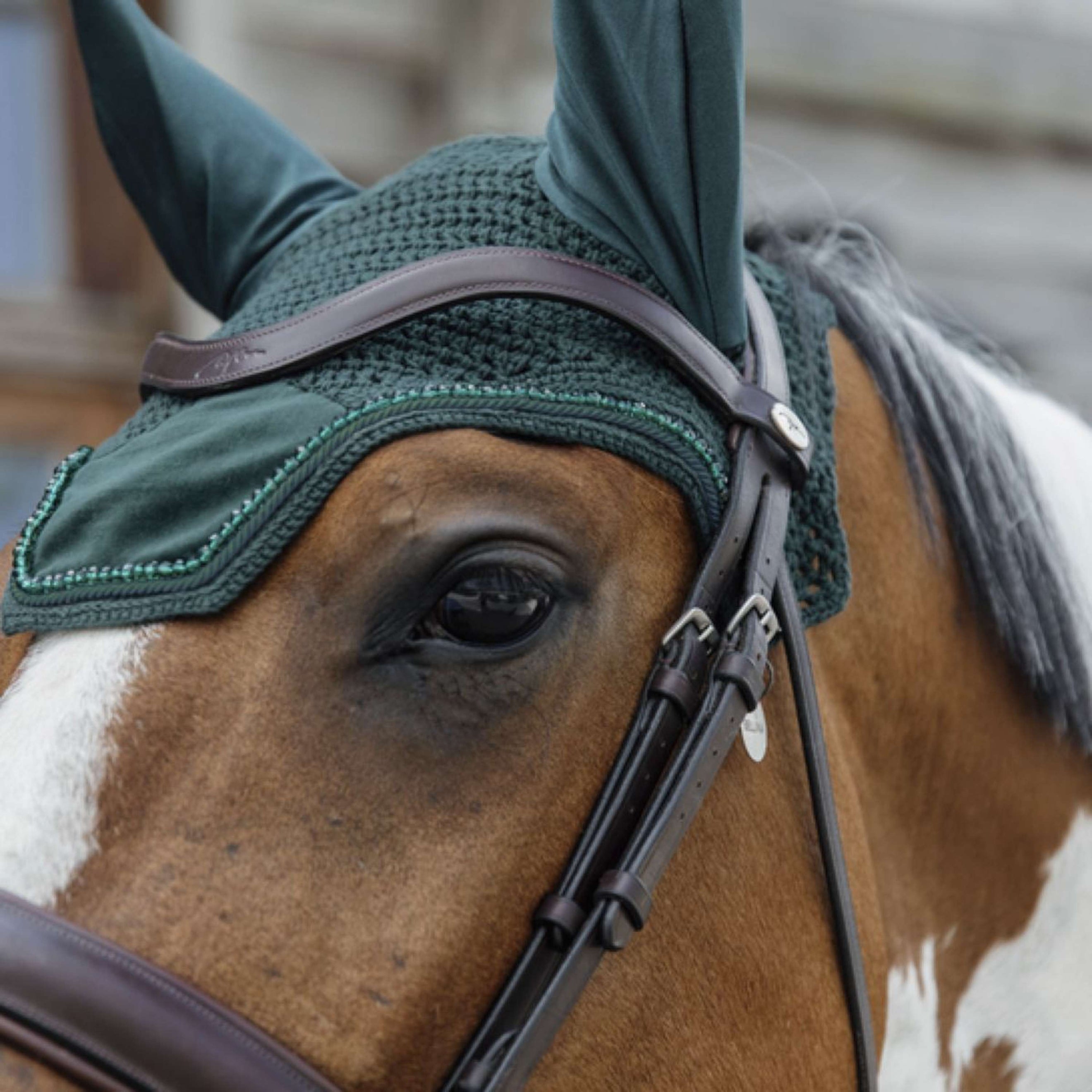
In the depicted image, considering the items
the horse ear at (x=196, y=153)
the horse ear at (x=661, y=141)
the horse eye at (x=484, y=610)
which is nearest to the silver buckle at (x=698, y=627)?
the horse eye at (x=484, y=610)

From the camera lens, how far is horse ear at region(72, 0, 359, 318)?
120 centimetres

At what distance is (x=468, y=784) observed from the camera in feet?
2.71

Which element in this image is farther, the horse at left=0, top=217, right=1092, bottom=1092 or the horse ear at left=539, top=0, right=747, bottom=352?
the horse ear at left=539, top=0, right=747, bottom=352

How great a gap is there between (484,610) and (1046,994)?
2.09ft

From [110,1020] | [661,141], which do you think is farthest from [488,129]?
[110,1020]

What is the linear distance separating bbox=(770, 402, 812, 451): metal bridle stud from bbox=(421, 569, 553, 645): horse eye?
0.23 metres

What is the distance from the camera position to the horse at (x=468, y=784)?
78 cm

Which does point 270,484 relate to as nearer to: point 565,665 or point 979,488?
point 565,665

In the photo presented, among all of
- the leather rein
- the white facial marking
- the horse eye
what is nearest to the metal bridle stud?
the leather rein

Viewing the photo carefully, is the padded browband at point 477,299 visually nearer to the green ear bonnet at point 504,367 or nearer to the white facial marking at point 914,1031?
the green ear bonnet at point 504,367

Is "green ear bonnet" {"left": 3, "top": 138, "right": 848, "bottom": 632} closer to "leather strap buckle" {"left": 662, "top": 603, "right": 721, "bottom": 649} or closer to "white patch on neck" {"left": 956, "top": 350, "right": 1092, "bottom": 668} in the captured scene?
"leather strap buckle" {"left": 662, "top": 603, "right": 721, "bottom": 649}

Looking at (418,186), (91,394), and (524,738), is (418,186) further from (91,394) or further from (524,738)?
(91,394)

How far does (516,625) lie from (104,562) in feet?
0.87

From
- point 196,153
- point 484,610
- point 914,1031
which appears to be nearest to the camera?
point 484,610
